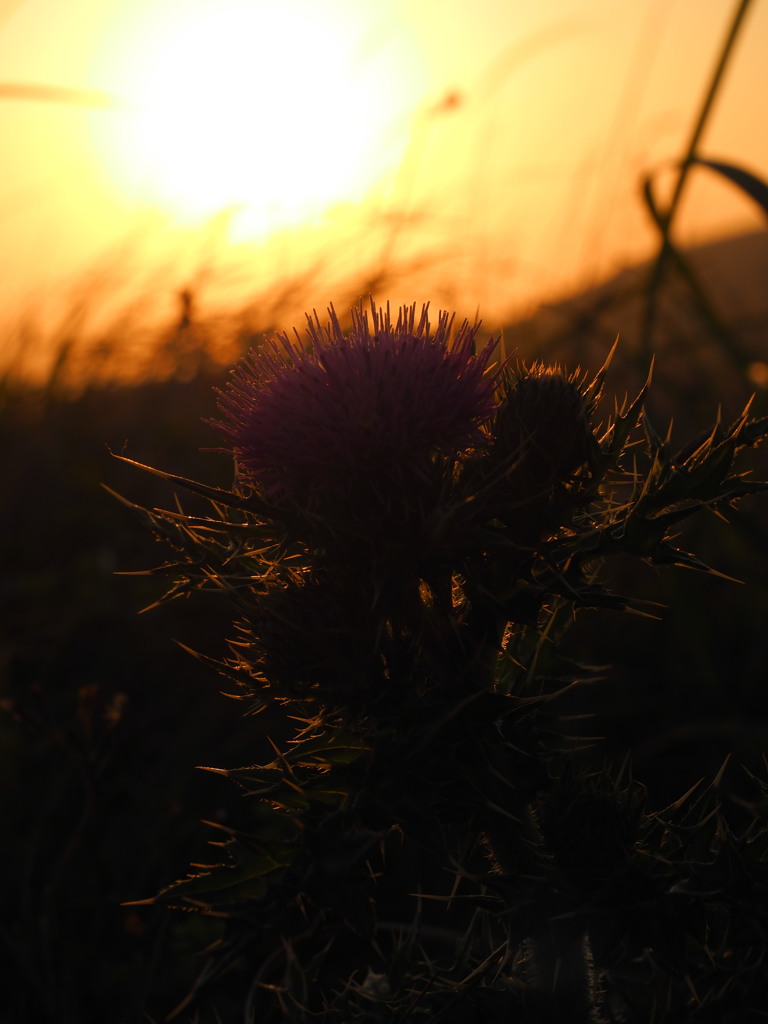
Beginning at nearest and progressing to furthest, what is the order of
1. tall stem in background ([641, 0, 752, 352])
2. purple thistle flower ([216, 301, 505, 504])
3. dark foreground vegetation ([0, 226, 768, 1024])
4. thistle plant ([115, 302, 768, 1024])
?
thistle plant ([115, 302, 768, 1024])
purple thistle flower ([216, 301, 505, 504])
dark foreground vegetation ([0, 226, 768, 1024])
tall stem in background ([641, 0, 752, 352])

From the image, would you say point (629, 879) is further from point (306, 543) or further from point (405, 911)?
point (405, 911)

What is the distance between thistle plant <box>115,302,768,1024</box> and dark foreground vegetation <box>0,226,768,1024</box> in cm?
9

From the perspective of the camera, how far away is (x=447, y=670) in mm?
1219

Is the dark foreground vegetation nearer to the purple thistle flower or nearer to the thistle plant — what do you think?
the thistle plant

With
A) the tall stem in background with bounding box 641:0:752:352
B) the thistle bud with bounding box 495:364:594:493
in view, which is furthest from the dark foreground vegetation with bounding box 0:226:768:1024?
the thistle bud with bounding box 495:364:594:493

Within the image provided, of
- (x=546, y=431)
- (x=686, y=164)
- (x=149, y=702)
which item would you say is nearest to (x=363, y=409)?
(x=546, y=431)

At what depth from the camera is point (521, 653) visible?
4.99ft

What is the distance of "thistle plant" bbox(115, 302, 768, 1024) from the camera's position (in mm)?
1101

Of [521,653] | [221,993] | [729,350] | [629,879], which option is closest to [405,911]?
[221,993]

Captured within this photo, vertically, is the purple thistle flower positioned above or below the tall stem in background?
below

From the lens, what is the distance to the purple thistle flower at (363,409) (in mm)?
1238

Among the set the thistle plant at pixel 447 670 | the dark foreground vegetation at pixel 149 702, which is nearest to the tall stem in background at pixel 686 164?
the dark foreground vegetation at pixel 149 702

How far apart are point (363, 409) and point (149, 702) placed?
2078mm

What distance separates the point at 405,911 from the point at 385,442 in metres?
1.45
